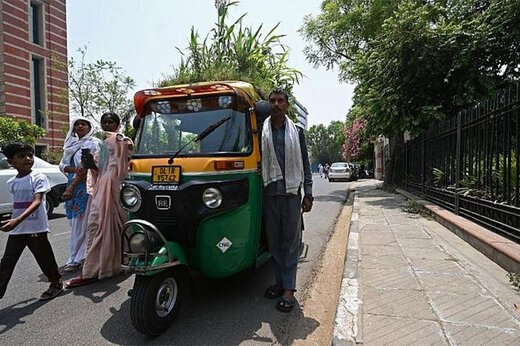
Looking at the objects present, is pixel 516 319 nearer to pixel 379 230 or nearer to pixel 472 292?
pixel 472 292

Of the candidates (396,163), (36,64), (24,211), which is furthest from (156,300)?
(36,64)

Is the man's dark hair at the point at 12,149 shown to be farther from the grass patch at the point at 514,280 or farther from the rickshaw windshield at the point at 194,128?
the grass patch at the point at 514,280

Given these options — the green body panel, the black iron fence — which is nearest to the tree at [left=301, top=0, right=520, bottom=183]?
the black iron fence

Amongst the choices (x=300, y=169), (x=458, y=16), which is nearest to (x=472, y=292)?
(x=300, y=169)

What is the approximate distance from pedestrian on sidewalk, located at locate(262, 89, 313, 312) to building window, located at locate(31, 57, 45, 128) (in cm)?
2781

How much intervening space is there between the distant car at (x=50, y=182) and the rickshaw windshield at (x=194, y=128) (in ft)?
17.4

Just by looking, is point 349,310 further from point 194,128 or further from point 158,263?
point 194,128

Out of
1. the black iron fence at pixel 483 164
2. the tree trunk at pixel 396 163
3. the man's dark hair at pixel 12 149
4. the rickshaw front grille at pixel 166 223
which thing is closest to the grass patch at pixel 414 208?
the black iron fence at pixel 483 164

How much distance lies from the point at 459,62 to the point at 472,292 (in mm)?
8088

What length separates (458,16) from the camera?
1095 cm

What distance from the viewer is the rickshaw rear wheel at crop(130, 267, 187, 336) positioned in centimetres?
264

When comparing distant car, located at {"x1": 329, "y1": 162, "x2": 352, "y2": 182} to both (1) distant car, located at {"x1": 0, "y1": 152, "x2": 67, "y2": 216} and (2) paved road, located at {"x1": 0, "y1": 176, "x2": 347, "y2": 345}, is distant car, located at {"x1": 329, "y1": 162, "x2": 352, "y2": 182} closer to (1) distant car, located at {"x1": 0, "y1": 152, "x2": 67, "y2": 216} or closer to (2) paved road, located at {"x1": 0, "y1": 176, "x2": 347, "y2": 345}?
(1) distant car, located at {"x1": 0, "y1": 152, "x2": 67, "y2": 216}

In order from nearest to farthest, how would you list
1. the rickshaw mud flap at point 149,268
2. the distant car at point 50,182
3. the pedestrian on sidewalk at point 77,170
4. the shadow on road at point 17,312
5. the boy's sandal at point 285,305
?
the rickshaw mud flap at point 149,268 → the shadow on road at point 17,312 → the boy's sandal at point 285,305 → the pedestrian on sidewalk at point 77,170 → the distant car at point 50,182

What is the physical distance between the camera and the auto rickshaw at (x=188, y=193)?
277 centimetres
